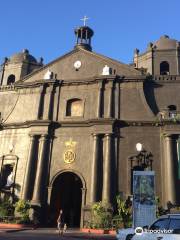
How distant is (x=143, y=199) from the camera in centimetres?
1706

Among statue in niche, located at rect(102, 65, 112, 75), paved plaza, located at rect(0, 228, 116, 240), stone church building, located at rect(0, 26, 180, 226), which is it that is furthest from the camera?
statue in niche, located at rect(102, 65, 112, 75)

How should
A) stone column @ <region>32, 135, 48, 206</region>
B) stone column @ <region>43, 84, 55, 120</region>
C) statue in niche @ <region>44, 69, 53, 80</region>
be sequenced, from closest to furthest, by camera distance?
stone column @ <region>32, 135, 48, 206</region> < stone column @ <region>43, 84, 55, 120</region> < statue in niche @ <region>44, 69, 53, 80</region>

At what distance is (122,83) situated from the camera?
2747 cm

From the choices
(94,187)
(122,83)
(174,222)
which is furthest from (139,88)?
(174,222)

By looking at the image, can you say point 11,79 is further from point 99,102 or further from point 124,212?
point 124,212

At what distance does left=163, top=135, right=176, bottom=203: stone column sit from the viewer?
73.0ft

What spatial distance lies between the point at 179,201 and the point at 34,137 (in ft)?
40.0

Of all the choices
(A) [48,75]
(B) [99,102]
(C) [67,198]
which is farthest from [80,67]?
(C) [67,198]

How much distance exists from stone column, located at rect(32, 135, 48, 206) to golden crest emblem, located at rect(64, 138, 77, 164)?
1.68m

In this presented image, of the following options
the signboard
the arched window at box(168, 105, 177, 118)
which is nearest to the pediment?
the arched window at box(168, 105, 177, 118)

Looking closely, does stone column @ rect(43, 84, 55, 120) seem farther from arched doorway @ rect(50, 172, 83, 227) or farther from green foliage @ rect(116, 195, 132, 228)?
green foliage @ rect(116, 195, 132, 228)

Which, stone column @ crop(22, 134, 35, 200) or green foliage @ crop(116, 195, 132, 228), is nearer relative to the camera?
green foliage @ crop(116, 195, 132, 228)

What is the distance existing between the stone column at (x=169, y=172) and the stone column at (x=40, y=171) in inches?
361

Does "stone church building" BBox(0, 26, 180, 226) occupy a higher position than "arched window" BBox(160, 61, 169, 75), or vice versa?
"arched window" BBox(160, 61, 169, 75)
